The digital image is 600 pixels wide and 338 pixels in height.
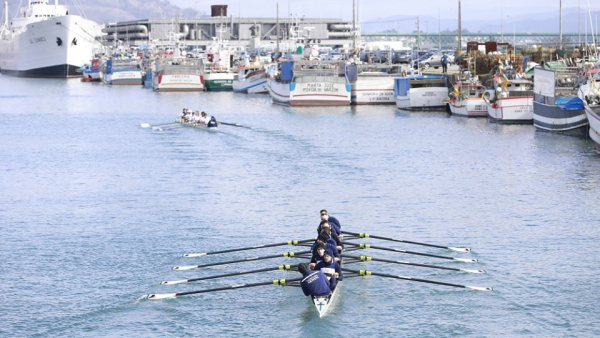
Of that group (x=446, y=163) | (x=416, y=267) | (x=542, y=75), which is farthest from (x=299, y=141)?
(x=416, y=267)

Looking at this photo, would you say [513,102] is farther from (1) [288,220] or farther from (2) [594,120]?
(1) [288,220]

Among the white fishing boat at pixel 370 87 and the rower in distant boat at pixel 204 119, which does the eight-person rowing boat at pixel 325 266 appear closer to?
the rower in distant boat at pixel 204 119

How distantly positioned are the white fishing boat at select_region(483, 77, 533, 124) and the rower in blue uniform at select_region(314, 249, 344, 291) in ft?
175

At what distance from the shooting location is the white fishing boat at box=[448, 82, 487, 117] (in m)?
88.2

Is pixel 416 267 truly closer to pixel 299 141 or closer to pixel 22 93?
pixel 299 141

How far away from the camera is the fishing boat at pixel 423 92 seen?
323 feet

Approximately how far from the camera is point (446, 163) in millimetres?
61594

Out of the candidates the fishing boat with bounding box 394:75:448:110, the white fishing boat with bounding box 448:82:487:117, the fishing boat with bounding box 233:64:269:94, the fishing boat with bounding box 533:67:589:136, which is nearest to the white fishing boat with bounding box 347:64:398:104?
the fishing boat with bounding box 394:75:448:110

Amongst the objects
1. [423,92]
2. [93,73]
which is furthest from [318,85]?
[93,73]

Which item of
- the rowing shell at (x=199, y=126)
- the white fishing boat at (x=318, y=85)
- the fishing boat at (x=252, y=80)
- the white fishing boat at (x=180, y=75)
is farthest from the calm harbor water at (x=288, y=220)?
the fishing boat at (x=252, y=80)

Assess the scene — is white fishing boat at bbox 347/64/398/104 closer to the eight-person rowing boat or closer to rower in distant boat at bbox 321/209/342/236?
the eight-person rowing boat

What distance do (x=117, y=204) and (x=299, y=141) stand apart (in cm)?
2627

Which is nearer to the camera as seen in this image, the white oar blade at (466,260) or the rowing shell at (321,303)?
the rowing shell at (321,303)

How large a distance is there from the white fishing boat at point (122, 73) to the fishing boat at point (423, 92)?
75.6 m
